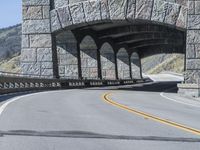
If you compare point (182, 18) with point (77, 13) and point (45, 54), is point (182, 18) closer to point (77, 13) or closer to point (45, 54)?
point (77, 13)

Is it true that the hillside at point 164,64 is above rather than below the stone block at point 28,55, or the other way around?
below

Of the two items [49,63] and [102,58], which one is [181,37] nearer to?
[102,58]

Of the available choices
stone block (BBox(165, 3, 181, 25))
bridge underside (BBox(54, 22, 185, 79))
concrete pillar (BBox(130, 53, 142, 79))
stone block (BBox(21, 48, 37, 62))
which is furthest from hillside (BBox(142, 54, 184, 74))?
stone block (BBox(165, 3, 181, 25))

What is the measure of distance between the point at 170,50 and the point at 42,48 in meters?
53.4

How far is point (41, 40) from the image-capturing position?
143ft

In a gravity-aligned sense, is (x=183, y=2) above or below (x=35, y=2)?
below

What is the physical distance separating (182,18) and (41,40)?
37.9 ft

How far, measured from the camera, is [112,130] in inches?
479

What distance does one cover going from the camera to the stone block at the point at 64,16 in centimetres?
4275

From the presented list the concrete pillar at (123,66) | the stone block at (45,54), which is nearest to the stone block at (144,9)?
the stone block at (45,54)

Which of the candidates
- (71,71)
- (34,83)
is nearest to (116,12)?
(34,83)

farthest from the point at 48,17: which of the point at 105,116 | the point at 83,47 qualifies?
the point at 105,116

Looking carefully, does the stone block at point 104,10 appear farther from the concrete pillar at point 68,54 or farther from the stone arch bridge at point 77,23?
the concrete pillar at point 68,54

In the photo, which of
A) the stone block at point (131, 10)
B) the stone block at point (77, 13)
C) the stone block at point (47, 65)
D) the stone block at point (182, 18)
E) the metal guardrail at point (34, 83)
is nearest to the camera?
the metal guardrail at point (34, 83)
